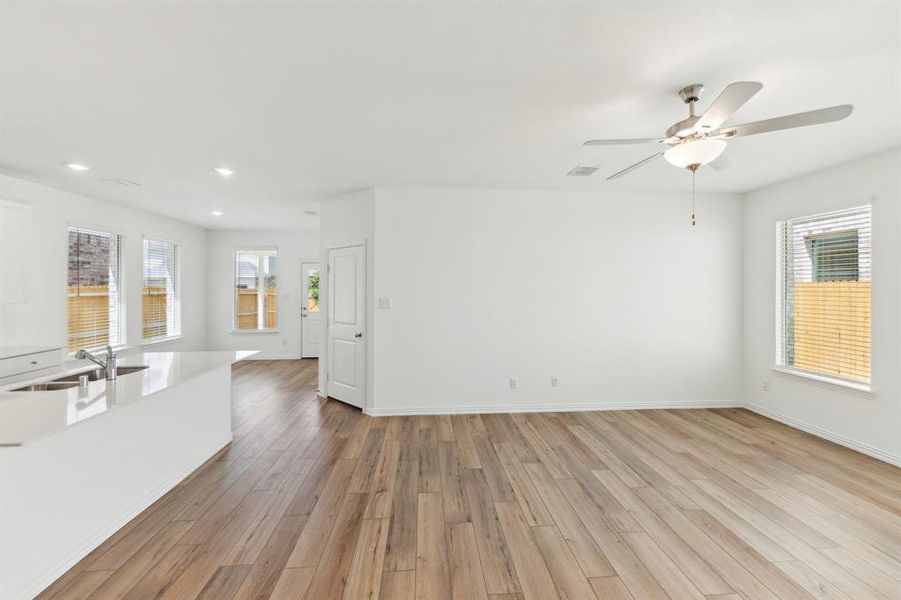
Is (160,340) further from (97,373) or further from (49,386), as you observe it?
(49,386)

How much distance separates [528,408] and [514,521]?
7.61 ft

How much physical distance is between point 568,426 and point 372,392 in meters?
2.18

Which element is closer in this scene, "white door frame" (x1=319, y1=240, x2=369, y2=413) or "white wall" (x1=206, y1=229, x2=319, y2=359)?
"white door frame" (x1=319, y1=240, x2=369, y2=413)

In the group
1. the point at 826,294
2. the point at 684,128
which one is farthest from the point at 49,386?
the point at 826,294

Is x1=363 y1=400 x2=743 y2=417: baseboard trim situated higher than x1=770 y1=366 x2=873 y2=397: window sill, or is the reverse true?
x1=770 y1=366 x2=873 y2=397: window sill

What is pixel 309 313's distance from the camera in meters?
8.04

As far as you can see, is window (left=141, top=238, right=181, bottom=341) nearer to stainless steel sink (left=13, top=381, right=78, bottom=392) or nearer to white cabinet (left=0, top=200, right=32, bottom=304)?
white cabinet (left=0, top=200, right=32, bottom=304)

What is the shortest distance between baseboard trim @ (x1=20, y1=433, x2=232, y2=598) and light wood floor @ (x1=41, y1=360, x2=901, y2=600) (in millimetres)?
39

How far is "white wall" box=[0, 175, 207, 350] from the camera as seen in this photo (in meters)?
4.09

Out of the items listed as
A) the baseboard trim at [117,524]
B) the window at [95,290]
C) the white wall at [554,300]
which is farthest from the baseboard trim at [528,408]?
the window at [95,290]

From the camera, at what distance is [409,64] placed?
2.06 metres

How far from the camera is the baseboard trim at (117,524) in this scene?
6.15 feet

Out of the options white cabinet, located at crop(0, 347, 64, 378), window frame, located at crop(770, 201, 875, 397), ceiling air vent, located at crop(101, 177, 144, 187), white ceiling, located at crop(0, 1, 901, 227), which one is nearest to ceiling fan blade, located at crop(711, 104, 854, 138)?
white ceiling, located at crop(0, 1, 901, 227)

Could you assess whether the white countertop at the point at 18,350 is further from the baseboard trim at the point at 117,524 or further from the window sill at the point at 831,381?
the window sill at the point at 831,381
